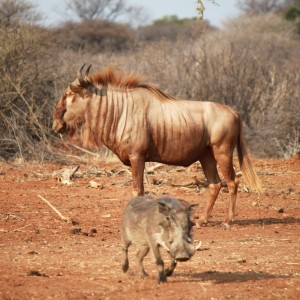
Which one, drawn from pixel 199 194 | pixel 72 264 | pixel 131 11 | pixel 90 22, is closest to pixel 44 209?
pixel 199 194

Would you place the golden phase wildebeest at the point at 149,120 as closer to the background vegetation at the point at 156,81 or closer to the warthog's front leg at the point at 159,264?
the warthog's front leg at the point at 159,264

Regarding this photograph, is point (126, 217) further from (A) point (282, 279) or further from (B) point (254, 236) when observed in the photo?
(B) point (254, 236)

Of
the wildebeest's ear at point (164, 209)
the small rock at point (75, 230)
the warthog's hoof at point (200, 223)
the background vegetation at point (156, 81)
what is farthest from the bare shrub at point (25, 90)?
the wildebeest's ear at point (164, 209)

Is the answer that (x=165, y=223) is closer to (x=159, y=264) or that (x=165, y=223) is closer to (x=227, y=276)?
(x=159, y=264)

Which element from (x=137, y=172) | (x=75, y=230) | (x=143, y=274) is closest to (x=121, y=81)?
(x=137, y=172)

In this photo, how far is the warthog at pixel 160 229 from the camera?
21.7 feet

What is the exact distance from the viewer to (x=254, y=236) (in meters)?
10.4

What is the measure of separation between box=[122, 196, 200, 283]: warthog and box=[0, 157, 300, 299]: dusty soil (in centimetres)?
27

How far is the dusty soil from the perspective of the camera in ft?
22.7

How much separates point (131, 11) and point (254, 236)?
56.9 m

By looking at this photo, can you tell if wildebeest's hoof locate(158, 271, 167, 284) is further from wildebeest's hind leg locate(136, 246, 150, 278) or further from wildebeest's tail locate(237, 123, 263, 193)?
wildebeest's tail locate(237, 123, 263, 193)

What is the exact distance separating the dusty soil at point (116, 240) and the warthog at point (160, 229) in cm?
27

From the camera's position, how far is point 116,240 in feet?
31.9

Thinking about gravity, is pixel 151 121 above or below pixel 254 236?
above
